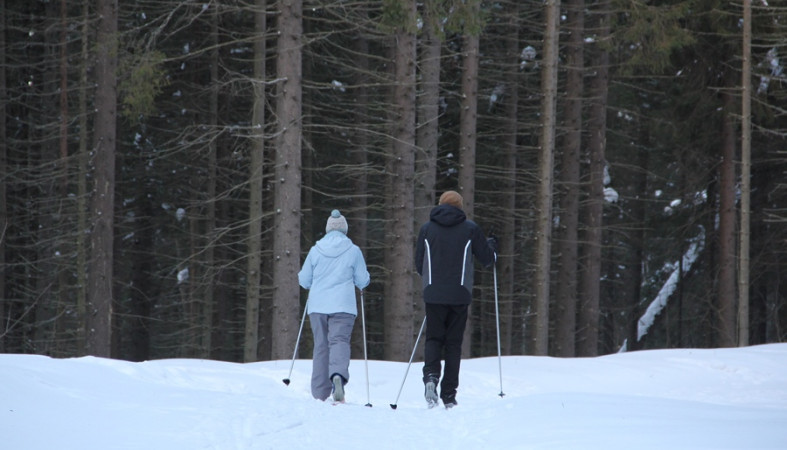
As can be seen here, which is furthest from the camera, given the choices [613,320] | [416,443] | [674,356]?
[613,320]

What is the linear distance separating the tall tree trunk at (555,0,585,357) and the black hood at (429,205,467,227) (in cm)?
1193

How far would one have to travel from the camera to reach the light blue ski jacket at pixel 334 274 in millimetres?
8961

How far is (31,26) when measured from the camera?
21.5 metres

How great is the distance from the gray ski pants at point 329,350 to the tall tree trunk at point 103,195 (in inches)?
364

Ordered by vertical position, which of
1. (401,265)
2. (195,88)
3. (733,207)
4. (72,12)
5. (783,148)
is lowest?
(401,265)

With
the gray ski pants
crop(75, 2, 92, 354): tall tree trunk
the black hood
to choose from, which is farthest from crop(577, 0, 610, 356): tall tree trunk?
the gray ski pants

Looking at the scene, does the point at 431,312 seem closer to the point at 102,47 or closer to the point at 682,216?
the point at 102,47

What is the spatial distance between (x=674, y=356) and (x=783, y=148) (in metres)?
12.1

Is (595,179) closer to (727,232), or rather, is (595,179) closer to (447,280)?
(727,232)

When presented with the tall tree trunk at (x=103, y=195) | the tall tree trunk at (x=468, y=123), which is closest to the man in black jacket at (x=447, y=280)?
the tall tree trunk at (x=468, y=123)

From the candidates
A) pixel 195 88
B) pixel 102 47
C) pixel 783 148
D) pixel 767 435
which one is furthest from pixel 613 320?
pixel 767 435

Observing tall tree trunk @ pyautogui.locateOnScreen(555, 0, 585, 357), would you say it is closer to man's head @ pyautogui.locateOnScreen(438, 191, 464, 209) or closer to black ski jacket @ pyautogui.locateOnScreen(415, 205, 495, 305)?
man's head @ pyautogui.locateOnScreen(438, 191, 464, 209)

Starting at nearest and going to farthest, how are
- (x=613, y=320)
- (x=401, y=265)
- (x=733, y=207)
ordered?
(x=401, y=265) → (x=733, y=207) → (x=613, y=320)

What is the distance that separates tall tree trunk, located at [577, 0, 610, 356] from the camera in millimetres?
20906
